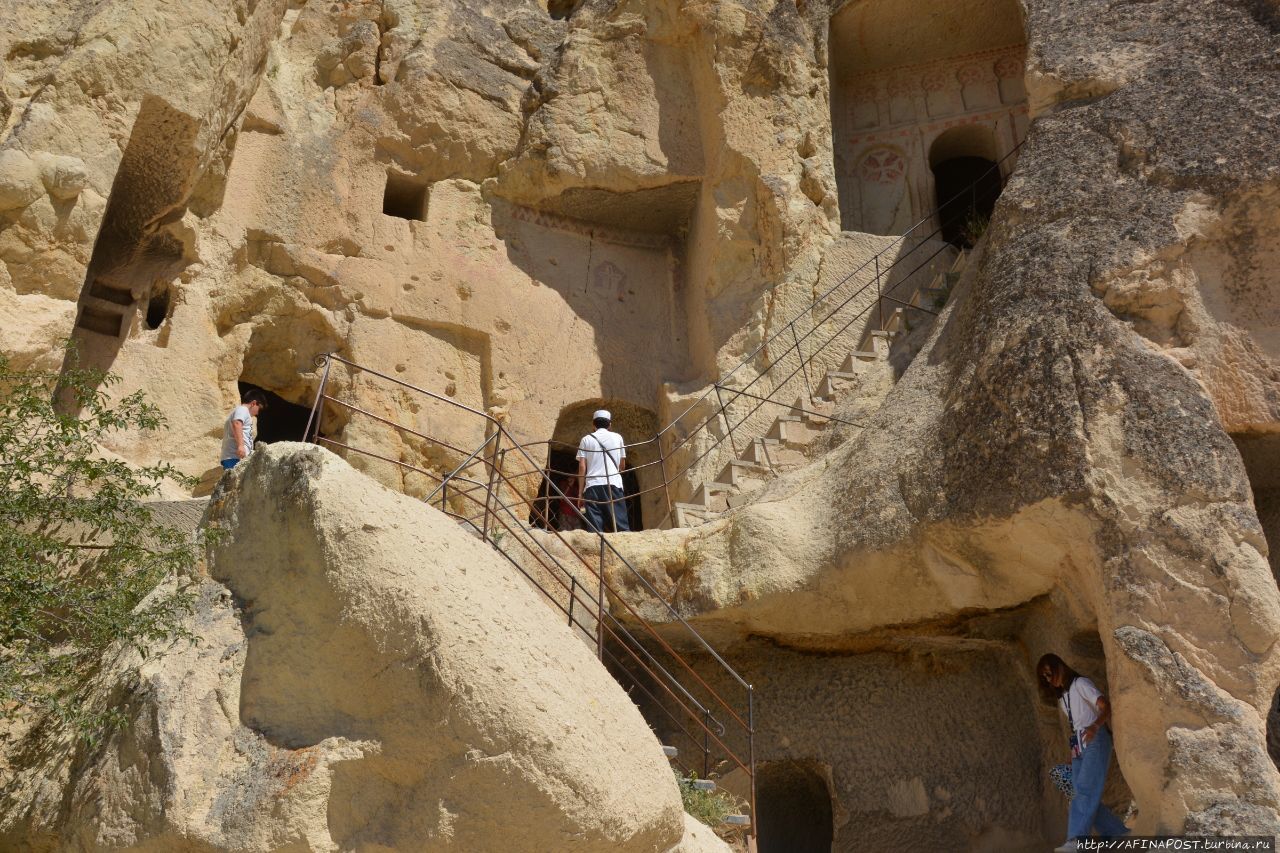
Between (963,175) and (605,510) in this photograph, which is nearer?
(605,510)

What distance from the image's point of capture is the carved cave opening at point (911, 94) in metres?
13.2

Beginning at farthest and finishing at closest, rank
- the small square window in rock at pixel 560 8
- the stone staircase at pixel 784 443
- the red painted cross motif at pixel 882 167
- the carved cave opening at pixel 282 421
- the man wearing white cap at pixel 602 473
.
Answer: the small square window in rock at pixel 560 8 → the red painted cross motif at pixel 882 167 → the carved cave opening at pixel 282 421 → the stone staircase at pixel 784 443 → the man wearing white cap at pixel 602 473

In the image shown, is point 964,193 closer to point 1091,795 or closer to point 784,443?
point 784,443

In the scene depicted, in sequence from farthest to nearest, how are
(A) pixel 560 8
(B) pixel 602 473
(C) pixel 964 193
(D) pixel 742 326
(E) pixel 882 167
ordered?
(A) pixel 560 8 → (E) pixel 882 167 → (C) pixel 964 193 → (D) pixel 742 326 → (B) pixel 602 473

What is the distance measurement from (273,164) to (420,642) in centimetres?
720

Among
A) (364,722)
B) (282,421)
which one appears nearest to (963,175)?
(282,421)

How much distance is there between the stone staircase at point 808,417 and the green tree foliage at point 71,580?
401cm

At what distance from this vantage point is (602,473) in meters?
9.38

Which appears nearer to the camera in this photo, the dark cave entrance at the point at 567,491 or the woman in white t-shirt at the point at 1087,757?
the woman in white t-shirt at the point at 1087,757

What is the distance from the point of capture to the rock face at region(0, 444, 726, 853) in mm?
5055

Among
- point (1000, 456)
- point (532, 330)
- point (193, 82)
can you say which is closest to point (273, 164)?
point (193, 82)

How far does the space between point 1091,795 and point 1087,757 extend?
0.19m

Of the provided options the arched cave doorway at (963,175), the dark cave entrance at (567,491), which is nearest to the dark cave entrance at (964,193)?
the arched cave doorway at (963,175)

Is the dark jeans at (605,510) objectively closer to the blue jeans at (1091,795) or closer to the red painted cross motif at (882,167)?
the blue jeans at (1091,795)
